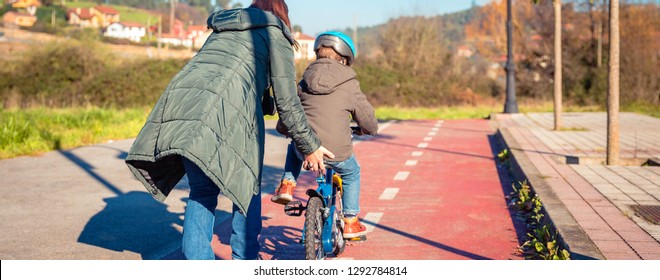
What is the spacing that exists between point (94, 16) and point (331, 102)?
326ft

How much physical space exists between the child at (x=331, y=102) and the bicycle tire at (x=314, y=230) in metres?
0.27

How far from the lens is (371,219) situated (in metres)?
7.64

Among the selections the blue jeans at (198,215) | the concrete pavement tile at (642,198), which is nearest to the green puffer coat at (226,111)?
the blue jeans at (198,215)

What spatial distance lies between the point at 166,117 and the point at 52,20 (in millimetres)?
79036

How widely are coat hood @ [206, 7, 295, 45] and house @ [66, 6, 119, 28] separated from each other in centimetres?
8036

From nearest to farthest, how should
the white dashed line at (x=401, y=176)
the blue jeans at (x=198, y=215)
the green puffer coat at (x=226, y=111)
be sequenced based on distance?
the green puffer coat at (x=226, y=111), the blue jeans at (x=198, y=215), the white dashed line at (x=401, y=176)

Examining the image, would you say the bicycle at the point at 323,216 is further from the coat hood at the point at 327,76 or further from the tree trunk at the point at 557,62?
the tree trunk at the point at 557,62

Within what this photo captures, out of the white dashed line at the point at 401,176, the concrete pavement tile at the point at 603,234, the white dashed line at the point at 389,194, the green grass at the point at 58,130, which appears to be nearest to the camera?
the concrete pavement tile at the point at 603,234

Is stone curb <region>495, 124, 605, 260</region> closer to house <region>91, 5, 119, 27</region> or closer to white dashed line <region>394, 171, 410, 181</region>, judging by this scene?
white dashed line <region>394, 171, 410, 181</region>

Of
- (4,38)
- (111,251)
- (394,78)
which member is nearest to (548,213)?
(111,251)

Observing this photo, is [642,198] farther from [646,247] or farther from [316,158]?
[316,158]

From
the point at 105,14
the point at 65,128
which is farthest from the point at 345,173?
the point at 105,14

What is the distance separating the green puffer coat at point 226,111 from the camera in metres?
3.73
